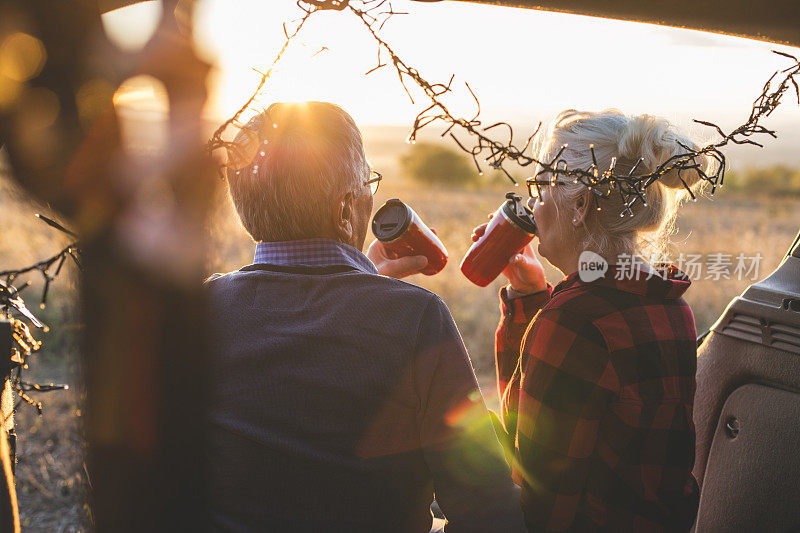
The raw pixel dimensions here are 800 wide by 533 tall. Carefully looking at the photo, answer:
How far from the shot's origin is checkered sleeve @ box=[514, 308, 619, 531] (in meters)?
1.27

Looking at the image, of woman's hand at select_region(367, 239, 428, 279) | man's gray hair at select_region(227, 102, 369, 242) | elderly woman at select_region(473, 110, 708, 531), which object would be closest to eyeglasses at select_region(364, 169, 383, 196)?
man's gray hair at select_region(227, 102, 369, 242)

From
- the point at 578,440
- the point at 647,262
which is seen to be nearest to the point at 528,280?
the point at 647,262

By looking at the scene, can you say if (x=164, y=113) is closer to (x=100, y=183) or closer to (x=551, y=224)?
(x=100, y=183)

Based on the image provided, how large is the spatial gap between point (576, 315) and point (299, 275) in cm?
59

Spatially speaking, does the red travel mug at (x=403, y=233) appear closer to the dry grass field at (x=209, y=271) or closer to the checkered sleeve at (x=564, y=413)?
the dry grass field at (x=209, y=271)

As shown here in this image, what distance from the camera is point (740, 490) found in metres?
1.70

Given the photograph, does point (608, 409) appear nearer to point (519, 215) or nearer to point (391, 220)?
point (519, 215)

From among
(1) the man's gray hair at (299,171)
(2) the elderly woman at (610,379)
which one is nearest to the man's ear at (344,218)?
(1) the man's gray hair at (299,171)

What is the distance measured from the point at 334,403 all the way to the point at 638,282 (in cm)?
73

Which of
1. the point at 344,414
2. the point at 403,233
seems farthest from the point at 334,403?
the point at 403,233

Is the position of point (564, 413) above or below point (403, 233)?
below

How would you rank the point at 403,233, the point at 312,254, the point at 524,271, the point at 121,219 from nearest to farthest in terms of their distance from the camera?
the point at 121,219
the point at 312,254
the point at 403,233
the point at 524,271

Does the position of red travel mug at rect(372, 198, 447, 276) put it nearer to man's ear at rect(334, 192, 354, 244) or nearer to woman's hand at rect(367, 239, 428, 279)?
woman's hand at rect(367, 239, 428, 279)

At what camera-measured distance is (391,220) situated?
5.15ft
